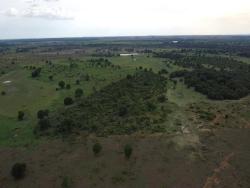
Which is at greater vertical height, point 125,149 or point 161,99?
point 161,99

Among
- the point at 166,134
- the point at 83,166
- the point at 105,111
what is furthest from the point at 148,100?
the point at 83,166

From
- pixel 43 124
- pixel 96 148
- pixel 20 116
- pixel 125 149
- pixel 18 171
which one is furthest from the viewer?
pixel 20 116

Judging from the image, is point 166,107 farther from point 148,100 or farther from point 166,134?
point 166,134

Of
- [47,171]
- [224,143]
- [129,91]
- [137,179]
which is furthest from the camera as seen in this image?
[129,91]

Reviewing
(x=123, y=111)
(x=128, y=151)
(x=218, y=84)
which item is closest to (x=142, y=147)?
(x=128, y=151)

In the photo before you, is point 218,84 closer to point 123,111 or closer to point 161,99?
point 161,99

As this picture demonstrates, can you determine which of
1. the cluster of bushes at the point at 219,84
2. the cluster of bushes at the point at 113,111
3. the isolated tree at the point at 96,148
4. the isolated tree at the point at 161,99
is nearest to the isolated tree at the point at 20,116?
the cluster of bushes at the point at 113,111

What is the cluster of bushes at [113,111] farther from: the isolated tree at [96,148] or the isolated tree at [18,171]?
the isolated tree at [18,171]

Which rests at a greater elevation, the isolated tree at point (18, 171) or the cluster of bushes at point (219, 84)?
the cluster of bushes at point (219, 84)

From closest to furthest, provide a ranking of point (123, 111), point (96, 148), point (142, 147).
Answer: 1. point (96, 148)
2. point (142, 147)
3. point (123, 111)

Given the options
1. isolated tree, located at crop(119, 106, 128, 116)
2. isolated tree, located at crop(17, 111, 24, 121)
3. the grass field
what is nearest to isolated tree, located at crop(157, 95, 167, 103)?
the grass field

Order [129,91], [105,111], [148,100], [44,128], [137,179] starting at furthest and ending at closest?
1. [129,91]
2. [148,100]
3. [105,111]
4. [44,128]
5. [137,179]
